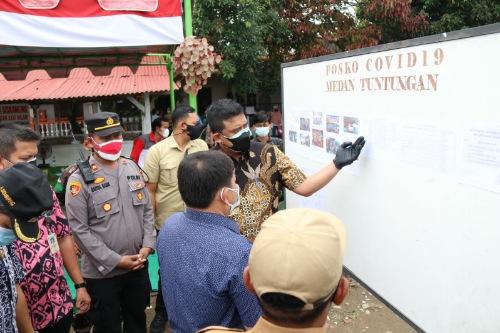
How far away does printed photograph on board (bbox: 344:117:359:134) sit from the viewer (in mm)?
2297

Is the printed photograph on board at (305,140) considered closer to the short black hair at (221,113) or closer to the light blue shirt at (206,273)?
the short black hair at (221,113)

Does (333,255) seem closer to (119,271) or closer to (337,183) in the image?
(337,183)

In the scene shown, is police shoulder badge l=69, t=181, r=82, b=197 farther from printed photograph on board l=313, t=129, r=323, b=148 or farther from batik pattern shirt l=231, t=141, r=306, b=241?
printed photograph on board l=313, t=129, r=323, b=148

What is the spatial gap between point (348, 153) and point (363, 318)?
1.96m

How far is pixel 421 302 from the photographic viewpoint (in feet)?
6.54

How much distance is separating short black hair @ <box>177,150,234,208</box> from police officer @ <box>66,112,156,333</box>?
1202mm

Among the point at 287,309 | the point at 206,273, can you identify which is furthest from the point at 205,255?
the point at 287,309

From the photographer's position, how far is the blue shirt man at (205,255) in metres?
1.52

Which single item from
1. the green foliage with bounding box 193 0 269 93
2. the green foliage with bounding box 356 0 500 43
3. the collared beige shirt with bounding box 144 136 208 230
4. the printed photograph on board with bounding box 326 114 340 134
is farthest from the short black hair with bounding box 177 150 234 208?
the green foliage with bounding box 356 0 500 43

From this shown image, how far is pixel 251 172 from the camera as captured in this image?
Answer: 2527 millimetres

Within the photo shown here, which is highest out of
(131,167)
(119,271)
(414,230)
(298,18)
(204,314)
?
(298,18)

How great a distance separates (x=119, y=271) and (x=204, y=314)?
4.58ft

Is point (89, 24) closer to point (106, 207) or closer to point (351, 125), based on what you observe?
point (106, 207)

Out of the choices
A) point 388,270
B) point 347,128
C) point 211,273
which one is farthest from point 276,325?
point 347,128
